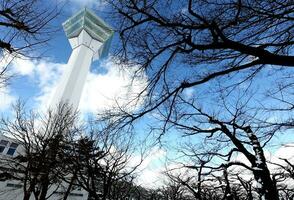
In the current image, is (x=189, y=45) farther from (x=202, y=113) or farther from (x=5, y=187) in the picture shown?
(x=5, y=187)

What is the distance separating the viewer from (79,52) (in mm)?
65750

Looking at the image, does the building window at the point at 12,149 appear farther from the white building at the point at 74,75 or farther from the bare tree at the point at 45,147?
the bare tree at the point at 45,147

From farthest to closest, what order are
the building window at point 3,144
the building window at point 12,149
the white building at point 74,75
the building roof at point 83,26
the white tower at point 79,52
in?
the building roof at point 83,26, the white tower at point 79,52, the building window at point 12,149, the building window at point 3,144, the white building at point 74,75

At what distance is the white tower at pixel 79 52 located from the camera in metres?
54.0

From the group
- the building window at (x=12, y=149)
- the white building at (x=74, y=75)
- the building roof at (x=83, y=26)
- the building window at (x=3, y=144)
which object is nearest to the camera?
the white building at (x=74, y=75)

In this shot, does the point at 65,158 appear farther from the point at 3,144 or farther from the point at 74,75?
the point at 74,75

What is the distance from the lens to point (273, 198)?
21.3 feet

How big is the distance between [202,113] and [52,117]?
467 inches

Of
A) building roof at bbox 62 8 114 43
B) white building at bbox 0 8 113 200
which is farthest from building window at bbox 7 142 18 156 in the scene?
building roof at bbox 62 8 114 43

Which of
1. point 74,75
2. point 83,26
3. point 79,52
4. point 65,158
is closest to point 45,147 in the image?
point 65,158

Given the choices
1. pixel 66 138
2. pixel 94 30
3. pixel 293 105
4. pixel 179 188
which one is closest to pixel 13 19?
pixel 293 105

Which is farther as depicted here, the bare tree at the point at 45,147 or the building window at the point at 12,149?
the building window at the point at 12,149

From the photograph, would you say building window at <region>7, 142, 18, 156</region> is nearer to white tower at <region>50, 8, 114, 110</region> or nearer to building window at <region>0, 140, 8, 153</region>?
building window at <region>0, 140, 8, 153</region>

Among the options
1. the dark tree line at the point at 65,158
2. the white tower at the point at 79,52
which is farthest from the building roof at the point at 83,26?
the dark tree line at the point at 65,158
